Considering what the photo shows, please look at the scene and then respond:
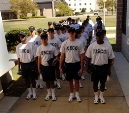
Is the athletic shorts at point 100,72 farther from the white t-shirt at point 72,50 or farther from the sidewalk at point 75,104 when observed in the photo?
the sidewalk at point 75,104

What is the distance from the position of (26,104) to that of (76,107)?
4.51 feet

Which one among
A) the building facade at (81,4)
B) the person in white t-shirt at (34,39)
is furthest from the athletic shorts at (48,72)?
the building facade at (81,4)

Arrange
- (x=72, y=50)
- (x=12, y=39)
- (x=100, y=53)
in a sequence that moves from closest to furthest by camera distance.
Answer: (x=100, y=53) → (x=72, y=50) → (x=12, y=39)

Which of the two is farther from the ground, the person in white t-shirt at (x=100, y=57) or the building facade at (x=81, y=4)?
the building facade at (x=81, y=4)

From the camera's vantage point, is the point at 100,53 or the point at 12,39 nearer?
the point at 100,53

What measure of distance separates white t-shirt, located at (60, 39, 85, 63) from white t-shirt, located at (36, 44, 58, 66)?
29cm

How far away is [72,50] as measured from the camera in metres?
4.77

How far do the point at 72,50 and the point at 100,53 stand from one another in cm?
69

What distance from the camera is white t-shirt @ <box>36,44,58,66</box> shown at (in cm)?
494

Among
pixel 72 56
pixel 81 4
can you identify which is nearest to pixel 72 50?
pixel 72 56

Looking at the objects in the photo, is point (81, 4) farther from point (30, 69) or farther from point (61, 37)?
point (30, 69)

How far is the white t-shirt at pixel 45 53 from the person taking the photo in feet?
16.2

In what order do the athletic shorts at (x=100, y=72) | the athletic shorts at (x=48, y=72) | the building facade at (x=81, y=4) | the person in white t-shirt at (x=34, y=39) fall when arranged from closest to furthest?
1. the athletic shorts at (x=100, y=72)
2. the athletic shorts at (x=48, y=72)
3. the person in white t-shirt at (x=34, y=39)
4. the building facade at (x=81, y=4)

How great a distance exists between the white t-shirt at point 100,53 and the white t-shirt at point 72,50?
297 millimetres
